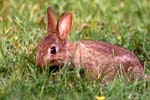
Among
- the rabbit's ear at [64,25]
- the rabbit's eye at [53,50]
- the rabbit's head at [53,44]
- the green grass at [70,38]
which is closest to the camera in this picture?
the green grass at [70,38]

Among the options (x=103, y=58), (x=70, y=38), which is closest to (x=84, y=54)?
(x=103, y=58)

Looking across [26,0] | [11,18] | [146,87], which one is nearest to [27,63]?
[146,87]

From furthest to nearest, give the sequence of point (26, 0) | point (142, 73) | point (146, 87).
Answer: point (26, 0) → point (142, 73) → point (146, 87)

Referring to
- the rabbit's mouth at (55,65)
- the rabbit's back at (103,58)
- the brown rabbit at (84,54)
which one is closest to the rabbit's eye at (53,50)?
the brown rabbit at (84,54)

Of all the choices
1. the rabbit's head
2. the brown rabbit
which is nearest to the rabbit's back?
the brown rabbit

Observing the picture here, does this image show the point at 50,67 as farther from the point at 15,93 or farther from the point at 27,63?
the point at 15,93

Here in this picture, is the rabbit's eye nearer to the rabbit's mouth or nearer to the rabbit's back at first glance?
the rabbit's mouth

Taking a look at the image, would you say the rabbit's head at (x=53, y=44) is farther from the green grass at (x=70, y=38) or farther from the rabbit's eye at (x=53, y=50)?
the green grass at (x=70, y=38)
